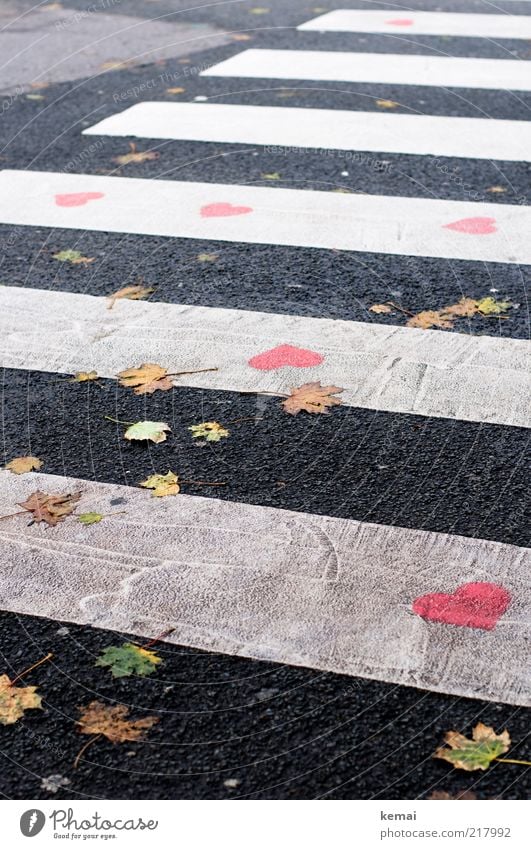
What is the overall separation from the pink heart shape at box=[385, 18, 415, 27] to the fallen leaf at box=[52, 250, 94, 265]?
227 inches

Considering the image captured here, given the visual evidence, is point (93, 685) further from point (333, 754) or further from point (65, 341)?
point (65, 341)

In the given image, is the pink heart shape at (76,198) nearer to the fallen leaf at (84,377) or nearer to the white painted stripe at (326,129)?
the white painted stripe at (326,129)

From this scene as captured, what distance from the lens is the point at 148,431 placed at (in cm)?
332

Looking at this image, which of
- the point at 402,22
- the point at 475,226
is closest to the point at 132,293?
the point at 475,226

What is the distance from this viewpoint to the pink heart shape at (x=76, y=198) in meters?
5.35

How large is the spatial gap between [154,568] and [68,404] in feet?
3.34

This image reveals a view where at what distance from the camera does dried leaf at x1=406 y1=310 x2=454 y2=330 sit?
3.98m

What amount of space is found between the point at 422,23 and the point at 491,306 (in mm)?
6293

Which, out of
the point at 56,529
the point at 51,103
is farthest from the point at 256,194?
the point at 56,529

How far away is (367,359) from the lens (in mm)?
3736

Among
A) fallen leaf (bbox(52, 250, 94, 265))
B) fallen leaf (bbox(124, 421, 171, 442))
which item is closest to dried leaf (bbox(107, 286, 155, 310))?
fallen leaf (bbox(52, 250, 94, 265))

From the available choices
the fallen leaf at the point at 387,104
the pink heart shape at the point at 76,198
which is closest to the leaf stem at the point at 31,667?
the pink heart shape at the point at 76,198

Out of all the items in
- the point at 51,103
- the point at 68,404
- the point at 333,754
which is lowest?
the point at 333,754

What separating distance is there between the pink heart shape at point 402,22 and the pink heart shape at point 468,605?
792 centimetres
